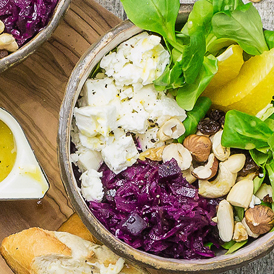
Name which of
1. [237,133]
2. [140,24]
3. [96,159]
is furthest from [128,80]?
[237,133]

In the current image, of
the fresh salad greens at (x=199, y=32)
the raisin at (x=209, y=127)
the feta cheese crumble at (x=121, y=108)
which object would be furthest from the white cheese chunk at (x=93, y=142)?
the raisin at (x=209, y=127)

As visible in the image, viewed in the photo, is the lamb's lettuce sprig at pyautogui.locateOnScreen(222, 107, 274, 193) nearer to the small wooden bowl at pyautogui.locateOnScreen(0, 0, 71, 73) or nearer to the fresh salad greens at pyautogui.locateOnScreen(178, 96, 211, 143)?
the fresh salad greens at pyautogui.locateOnScreen(178, 96, 211, 143)

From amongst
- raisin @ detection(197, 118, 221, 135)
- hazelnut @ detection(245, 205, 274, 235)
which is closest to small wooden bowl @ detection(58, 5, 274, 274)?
hazelnut @ detection(245, 205, 274, 235)

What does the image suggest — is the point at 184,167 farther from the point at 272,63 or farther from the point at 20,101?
the point at 20,101

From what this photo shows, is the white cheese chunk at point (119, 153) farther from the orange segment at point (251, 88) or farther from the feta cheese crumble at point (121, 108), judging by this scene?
the orange segment at point (251, 88)

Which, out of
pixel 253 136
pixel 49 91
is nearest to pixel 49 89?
pixel 49 91
